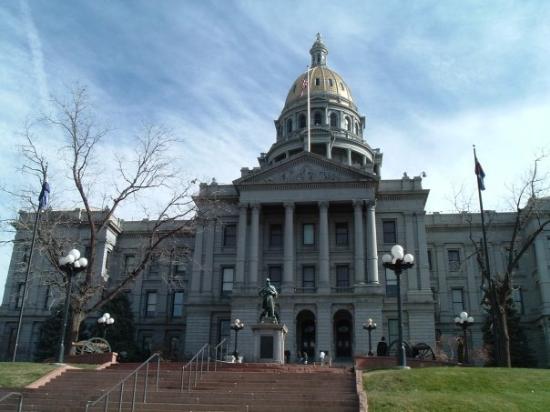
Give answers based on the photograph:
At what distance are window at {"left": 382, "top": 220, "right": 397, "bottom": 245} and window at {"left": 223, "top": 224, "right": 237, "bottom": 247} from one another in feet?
44.4

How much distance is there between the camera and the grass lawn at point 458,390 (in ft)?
55.9

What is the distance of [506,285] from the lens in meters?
31.0

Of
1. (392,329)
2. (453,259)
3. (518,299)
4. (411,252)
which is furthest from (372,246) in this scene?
(518,299)

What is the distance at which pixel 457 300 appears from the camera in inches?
2248

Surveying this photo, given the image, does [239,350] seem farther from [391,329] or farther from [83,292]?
[83,292]

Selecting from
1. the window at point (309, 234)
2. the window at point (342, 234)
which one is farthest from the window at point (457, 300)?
the window at point (309, 234)

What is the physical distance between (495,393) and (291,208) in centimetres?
3288

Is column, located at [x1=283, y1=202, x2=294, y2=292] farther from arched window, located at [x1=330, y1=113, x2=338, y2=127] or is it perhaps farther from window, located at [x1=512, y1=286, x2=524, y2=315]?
arched window, located at [x1=330, y1=113, x2=338, y2=127]

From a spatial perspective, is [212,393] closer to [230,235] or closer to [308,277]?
[308,277]

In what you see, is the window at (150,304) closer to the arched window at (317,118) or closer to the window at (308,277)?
the window at (308,277)

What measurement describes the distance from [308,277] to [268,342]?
21.3 metres

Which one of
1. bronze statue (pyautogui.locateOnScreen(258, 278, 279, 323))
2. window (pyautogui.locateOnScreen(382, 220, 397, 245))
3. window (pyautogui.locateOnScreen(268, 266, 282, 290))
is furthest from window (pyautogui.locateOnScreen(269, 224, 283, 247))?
bronze statue (pyautogui.locateOnScreen(258, 278, 279, 323))

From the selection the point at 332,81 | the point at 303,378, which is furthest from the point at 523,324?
the point at 303,378

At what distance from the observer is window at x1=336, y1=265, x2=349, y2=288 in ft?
165
